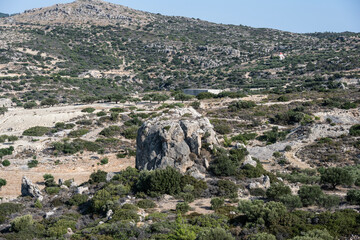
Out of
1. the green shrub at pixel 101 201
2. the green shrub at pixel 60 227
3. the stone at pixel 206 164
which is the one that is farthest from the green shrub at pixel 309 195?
the green shrub at pixel 60 227

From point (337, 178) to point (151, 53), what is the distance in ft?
362

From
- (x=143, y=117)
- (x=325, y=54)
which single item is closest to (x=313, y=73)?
(x=325, y=54)

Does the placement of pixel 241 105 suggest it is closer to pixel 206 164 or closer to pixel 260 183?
pixel 206 164

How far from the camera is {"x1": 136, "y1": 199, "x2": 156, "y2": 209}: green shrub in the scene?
52.8 ft

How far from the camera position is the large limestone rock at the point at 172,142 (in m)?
20.8

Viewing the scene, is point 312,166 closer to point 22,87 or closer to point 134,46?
point 22,87

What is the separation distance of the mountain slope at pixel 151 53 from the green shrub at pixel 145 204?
59.9 meters

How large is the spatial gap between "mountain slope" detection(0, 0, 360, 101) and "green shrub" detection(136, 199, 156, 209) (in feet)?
197

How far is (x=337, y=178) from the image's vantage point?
17.8 m

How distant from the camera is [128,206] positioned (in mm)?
15430

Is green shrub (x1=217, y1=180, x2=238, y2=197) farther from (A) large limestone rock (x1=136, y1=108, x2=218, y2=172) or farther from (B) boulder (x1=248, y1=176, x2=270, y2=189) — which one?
(A) large limestone rock (x1=136, y1=108, x2=218, y2=172)

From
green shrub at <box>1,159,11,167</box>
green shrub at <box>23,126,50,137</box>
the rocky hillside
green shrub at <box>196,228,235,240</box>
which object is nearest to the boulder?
green shrub at <box>196,228,235,240</box>

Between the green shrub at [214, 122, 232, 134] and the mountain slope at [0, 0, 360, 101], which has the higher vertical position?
the mountain slope at [0, 0, 360, 101]

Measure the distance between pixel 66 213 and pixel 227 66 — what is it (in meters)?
98.5
